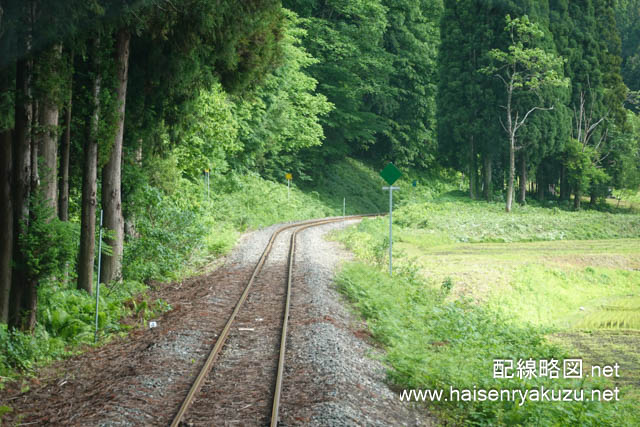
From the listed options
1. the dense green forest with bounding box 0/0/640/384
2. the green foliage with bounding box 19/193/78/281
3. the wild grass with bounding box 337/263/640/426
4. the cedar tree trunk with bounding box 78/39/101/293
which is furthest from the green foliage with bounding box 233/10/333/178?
the green foliage with bounding box 19/193/78/281

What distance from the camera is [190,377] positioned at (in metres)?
7.09

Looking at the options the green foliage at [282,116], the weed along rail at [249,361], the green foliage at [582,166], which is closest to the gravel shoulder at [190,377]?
the weed along rail at [249,361]

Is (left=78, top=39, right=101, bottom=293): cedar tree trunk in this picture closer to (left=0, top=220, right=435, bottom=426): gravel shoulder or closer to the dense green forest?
the dense green forest

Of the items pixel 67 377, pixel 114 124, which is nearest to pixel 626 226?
pixel 114 124

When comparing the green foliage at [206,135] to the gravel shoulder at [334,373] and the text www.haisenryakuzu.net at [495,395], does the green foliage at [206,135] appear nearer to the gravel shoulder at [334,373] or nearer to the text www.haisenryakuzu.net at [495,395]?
the gravel shoulder at [334,373]

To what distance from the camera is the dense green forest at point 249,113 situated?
8320 millimetres

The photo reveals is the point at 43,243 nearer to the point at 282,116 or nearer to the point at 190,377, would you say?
the point at 190,377

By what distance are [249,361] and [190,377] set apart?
91cm

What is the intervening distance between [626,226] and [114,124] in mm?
28967

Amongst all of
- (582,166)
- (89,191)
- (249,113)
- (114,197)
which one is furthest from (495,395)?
(582,166)

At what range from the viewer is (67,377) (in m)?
7.34

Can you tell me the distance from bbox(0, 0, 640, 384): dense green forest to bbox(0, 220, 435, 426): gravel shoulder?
3.83ft

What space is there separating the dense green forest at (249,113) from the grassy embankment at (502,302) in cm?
521

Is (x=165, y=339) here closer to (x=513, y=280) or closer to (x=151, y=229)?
(x=151, y=229)
